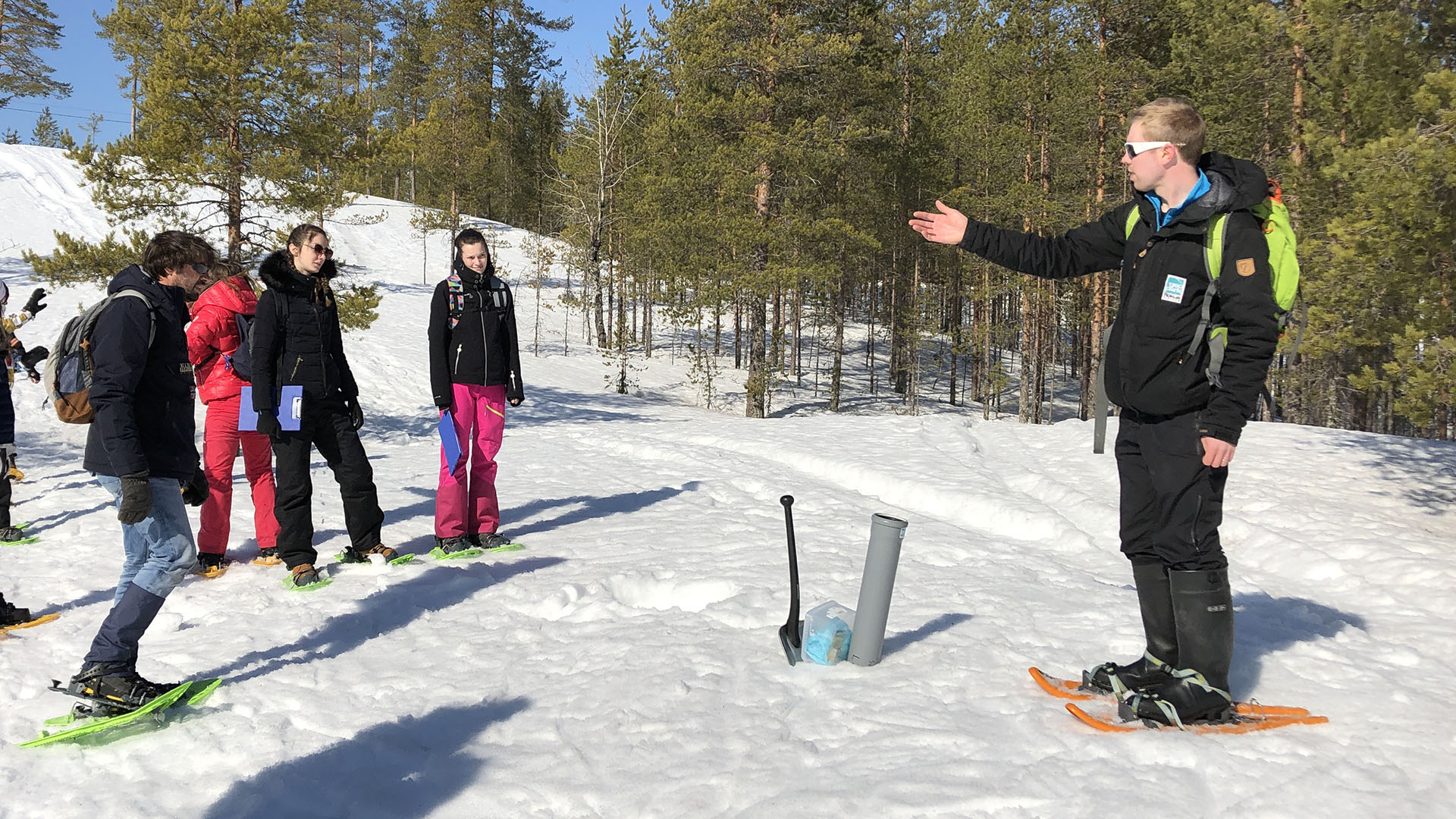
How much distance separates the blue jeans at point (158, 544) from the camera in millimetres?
3547

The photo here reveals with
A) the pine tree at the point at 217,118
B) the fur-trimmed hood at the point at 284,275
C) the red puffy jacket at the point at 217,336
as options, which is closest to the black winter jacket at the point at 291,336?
the fur-trimmed hood at the point at 284,275

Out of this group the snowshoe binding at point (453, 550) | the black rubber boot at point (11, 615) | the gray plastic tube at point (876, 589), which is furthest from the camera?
the snowshoe binding at point (453, 550)

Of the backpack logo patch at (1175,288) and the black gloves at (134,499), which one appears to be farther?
the black gloves at (134,499)

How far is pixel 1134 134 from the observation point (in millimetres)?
3135

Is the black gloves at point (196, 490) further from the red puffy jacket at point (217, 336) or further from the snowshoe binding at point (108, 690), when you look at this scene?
the red puffy jacket at point (217, 336)

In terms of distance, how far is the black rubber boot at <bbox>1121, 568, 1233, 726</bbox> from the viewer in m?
3.09

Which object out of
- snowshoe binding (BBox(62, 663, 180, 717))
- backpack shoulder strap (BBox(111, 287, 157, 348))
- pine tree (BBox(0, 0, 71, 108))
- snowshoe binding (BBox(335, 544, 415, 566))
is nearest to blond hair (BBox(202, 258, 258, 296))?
snowshoe binding (BBox(335, 544, 415, 566))

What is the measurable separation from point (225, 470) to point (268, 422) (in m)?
0.81

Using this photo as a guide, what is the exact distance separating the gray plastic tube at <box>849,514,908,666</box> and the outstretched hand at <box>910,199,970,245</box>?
4.28ft

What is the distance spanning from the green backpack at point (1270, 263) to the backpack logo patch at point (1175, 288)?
8 centimetres

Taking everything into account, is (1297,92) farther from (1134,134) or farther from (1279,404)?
(1134,134)

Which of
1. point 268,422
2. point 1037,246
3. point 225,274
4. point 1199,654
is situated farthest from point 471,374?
point 1199,654

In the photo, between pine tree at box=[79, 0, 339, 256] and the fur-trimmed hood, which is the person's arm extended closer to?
the fur-trimmed hood

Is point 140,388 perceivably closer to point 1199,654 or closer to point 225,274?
point 225,274
